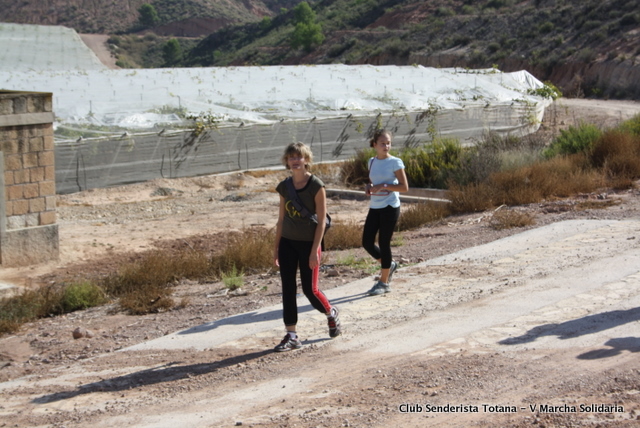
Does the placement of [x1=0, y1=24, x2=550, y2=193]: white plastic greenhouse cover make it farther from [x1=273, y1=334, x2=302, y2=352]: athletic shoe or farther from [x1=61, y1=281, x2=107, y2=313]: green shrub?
[x1=273, y1=334, x2=302, y2=352]: athletic shoe

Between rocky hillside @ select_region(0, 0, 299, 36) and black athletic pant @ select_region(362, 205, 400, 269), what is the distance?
84134 mm

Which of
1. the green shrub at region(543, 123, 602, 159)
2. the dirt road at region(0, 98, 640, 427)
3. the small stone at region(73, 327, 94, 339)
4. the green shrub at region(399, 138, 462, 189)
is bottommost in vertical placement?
the small stone at region(73, 327, 94, 339)

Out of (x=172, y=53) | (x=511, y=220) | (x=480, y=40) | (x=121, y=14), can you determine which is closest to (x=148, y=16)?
(x=121, y=14)

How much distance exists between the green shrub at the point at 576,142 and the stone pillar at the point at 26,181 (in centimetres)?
967

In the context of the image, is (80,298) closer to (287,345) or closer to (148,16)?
(287,345)

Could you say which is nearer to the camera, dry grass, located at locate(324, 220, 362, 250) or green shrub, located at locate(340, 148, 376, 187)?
dry grass, located at locate(324, 220, 362, 250)

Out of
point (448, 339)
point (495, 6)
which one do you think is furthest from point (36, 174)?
point (495, 6)

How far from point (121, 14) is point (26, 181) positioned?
8482 centimetres

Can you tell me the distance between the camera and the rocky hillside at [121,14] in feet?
280

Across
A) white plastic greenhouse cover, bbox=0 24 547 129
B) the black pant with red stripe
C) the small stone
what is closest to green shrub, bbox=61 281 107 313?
the small stone

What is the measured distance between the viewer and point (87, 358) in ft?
20.9

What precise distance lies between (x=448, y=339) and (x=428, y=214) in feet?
20.6

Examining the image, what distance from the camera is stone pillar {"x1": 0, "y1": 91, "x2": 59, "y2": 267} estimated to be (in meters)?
11.0

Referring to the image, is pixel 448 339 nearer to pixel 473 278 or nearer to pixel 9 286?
pixel 473 278
